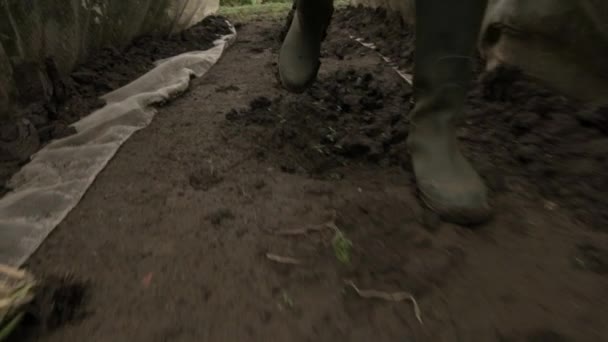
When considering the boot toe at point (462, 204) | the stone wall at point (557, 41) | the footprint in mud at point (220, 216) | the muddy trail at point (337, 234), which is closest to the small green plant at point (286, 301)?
the muddy trail at point (337, 234)

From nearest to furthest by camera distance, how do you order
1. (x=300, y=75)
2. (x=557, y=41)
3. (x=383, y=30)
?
(x=557, y=41) → (x=300, y=75) → (x=383, y=30)

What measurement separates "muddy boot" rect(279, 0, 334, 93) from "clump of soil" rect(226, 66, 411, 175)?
0.08 metres

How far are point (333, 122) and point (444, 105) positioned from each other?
55 centimetres

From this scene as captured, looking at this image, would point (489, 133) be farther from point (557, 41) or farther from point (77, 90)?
point (77, 90)

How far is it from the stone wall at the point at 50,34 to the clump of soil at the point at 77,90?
0.05 m

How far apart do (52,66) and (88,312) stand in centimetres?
133

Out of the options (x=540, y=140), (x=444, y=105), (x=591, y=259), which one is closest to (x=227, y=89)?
(x=444, y=105)

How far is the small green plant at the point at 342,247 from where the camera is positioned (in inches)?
36.9

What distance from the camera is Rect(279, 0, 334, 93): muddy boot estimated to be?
5.57ft

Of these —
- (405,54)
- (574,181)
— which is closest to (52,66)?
(405,54)

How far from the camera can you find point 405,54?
2307mm

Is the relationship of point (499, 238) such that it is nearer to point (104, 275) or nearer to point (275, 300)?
point (275, 300)

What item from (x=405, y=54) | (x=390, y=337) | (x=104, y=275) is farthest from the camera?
(x=405, y=54)

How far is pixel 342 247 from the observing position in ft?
3.15
